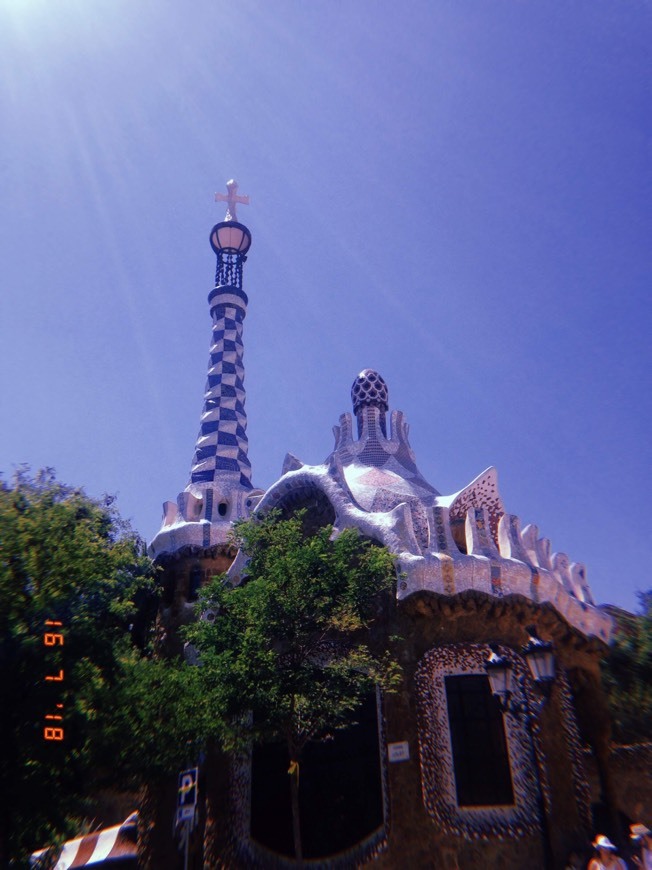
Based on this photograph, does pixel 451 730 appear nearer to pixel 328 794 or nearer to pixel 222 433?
pixel 328 794

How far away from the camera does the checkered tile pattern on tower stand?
19.0 meters

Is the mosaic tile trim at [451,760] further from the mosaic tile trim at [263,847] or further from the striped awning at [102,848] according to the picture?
→ the striped awning at [102,848]

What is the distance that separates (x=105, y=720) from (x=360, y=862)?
443cm

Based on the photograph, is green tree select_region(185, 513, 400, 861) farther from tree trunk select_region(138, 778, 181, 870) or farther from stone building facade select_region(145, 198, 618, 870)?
tree trunk select_region(138, 778, 181, 870)

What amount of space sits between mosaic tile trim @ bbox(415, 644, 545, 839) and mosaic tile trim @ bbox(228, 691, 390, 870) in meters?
0.68

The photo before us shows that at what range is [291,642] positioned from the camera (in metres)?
10.4

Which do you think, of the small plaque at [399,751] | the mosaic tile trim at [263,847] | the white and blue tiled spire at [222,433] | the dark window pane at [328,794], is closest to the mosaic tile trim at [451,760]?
the small plaque at [399,751]

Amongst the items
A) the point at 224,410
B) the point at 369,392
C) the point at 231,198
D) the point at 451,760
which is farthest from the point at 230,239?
the point at 451,760

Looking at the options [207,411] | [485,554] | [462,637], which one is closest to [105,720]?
[462,637]

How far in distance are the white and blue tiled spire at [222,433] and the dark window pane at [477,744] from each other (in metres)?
5.16

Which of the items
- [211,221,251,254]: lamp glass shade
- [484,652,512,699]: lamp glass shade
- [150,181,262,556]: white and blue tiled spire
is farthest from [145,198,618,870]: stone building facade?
[211,221,251,254]: lamp glass shade

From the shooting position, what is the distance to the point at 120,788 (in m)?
10.7

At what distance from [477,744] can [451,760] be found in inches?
19.8

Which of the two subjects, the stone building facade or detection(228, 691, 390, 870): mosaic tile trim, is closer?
the stone building facade
